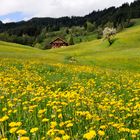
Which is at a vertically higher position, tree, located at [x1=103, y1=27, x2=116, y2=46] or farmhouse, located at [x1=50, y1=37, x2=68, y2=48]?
tree, located at [x1=103, y1=27, x2=116, y2=46]

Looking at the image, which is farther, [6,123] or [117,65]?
[117,65]

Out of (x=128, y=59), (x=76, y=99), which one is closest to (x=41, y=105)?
(x=76, y=99)

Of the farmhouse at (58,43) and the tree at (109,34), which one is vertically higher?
the tree at (109,34)

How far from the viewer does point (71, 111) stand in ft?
27.6

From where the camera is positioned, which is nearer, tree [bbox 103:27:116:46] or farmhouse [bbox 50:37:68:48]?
tree [bbox 103:27:116:46]

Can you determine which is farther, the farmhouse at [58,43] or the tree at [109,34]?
the farmhouse at [58,43]

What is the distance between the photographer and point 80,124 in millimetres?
7258

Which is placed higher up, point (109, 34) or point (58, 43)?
point (109, 34)

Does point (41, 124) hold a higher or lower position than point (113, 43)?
higher

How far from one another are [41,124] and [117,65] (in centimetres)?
4397

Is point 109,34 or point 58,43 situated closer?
point 109,34

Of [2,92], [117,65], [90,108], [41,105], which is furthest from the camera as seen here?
[117,65]

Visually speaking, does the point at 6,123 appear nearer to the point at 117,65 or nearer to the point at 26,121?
the point at 26,121

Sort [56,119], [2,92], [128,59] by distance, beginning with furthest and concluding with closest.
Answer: [128,59]
[2,92]
[56,119]
